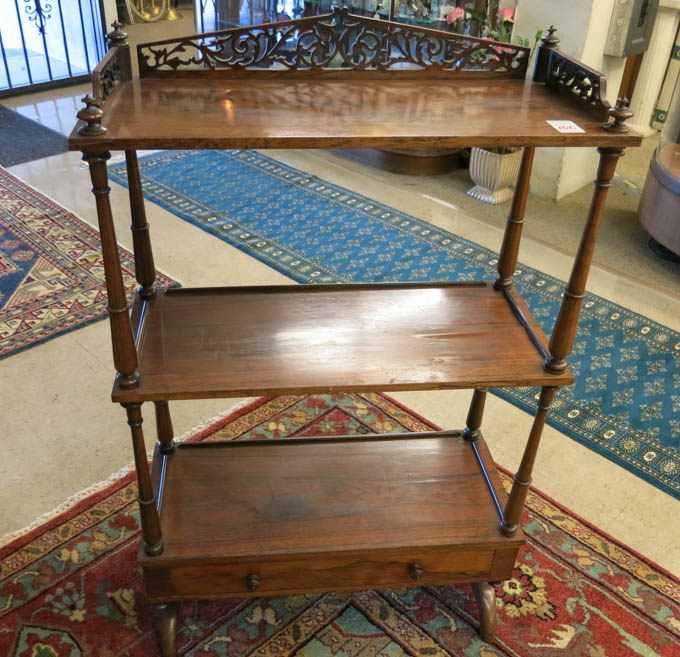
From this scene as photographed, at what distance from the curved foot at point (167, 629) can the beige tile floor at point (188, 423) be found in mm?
625

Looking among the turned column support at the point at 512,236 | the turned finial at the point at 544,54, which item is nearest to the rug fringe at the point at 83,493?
the turned column support at the point at 512,236

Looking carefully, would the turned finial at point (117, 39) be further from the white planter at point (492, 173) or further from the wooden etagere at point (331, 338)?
the white planter at point (492, 173)


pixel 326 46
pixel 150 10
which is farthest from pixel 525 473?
pixel 150 10

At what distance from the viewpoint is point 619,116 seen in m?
1.36

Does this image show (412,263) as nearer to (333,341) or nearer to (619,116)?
(333,341)

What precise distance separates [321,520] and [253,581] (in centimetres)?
23

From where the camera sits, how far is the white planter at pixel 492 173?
432 centimetres

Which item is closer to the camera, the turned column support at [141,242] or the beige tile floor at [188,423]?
the turned column support at [141,242]

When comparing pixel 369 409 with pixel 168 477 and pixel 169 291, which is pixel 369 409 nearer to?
pixel 168 477

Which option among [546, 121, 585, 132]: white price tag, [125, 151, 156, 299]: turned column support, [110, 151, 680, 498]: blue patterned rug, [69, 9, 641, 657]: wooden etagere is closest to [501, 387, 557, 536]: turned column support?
[69, 9, 641, 657]: wooden etagere

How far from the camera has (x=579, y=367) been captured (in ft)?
9.89

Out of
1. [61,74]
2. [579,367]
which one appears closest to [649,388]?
[579,367]

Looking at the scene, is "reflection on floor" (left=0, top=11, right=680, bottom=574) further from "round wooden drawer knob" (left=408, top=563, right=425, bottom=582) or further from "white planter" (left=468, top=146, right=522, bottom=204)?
"round wooden drawer knob" (left=408, top=563, right=425, bottom=582)

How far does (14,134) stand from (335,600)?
4412mm
